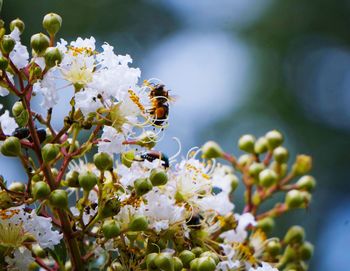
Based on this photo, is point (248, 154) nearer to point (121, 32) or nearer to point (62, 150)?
point (62, 150)

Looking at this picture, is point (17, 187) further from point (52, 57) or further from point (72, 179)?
point (52, 57)

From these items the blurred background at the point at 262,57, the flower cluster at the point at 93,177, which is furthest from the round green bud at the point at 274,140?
the blurred background at the point at 262,57

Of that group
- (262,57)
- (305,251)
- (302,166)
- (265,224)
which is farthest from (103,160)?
(262,57)

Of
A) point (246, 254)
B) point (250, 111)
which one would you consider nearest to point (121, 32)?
point (250, 111)

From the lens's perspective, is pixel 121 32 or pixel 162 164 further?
pixel 121 32

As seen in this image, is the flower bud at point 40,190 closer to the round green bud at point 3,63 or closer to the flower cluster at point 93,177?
the flower cluster at point 93,177
